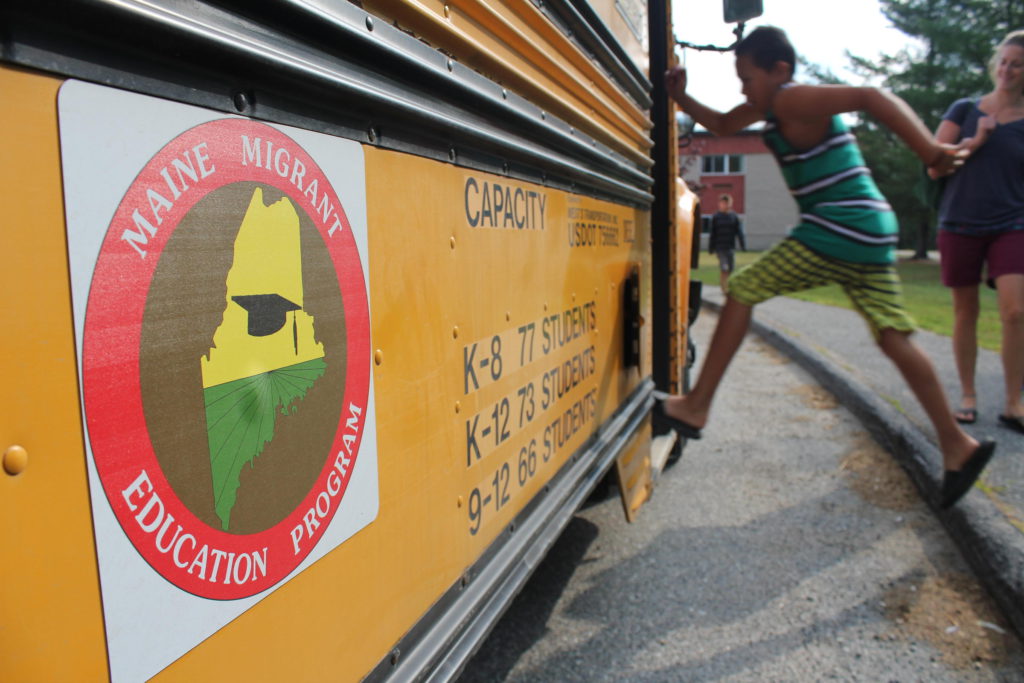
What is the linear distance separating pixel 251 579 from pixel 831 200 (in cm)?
234

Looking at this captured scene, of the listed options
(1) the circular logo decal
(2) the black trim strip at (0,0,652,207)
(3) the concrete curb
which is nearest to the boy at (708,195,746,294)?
(3) the concrete curb

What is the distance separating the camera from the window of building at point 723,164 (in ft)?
163

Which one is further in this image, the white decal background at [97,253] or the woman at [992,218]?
the woman at [992,218]

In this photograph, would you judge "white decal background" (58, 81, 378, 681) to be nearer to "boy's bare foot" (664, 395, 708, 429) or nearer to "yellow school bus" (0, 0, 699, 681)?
"yellow school bus" (0, 0, 699, 681)

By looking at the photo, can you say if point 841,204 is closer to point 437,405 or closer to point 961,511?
point 961,511

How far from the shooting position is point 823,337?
764cm

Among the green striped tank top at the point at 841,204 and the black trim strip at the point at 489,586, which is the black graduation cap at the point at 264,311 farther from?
the green striped tank top at the point at 841,204

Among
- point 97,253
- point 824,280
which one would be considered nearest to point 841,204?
point 824,280

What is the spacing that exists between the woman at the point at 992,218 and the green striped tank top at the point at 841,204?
1.57 metres

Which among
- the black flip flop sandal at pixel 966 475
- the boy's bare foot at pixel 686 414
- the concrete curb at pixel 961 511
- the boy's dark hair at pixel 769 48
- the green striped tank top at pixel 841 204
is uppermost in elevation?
the boy's dark hair at pixel 769 48

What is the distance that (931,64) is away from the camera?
23656 mm

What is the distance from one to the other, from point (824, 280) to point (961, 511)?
1.02 metres

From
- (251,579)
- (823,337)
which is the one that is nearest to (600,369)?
(251,579)

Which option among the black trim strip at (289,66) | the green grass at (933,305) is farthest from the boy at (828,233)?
the green grass at (933,305)
